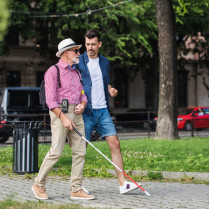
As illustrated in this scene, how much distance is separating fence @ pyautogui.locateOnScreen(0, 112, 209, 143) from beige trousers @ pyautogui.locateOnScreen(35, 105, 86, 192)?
767 centimetres

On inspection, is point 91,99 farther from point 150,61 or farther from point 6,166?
point 150,61

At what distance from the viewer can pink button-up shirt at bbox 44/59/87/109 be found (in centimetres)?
631

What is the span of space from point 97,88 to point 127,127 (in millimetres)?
10144

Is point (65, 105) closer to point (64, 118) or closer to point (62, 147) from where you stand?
point (64, 118)

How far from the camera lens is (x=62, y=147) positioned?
6.41 metres

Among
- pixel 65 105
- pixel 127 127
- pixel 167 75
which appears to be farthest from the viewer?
pixel 127 127

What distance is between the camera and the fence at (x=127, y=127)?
15.5 m

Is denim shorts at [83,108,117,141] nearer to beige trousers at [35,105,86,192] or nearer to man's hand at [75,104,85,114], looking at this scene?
beige trousers at [35,105,86,192]

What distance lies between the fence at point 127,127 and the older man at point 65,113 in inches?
302

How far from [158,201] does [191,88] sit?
3429cm

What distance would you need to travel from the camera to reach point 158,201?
20.7 feet

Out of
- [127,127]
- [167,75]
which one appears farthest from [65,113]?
[127,127]

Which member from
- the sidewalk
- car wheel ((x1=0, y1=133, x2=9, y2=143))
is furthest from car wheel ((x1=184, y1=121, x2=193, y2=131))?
the sidewalk

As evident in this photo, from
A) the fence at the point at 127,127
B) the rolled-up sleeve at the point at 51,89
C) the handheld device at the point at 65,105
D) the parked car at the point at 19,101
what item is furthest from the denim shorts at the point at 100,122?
the parked car at the point at 19,101
